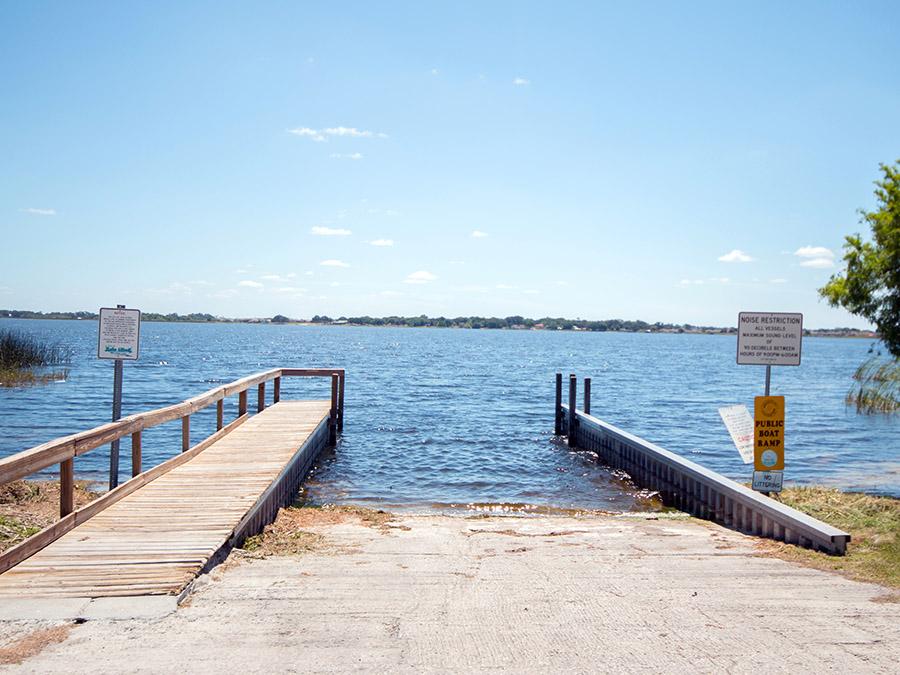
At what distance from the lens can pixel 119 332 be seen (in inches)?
369

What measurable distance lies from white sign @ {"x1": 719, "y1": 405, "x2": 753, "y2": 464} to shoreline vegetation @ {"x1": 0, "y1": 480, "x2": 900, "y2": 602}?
77cm

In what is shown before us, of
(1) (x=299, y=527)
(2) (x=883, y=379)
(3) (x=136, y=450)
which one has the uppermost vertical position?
(2) (x=883, y=379)

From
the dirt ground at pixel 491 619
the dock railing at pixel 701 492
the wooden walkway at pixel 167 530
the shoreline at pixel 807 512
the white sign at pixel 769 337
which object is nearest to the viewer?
the dirt ground at pixel 491 619

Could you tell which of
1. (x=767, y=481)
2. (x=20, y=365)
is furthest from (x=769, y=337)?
(x=20, y=365)

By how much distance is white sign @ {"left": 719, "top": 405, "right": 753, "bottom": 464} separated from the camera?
33.1ft

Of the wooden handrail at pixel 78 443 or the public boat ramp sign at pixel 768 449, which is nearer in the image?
the wooden handrail at pixel 78 443

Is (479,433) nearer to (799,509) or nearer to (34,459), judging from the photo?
(799,509)

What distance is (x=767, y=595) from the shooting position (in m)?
5.89

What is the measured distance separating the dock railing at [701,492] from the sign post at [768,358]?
14.5 inches

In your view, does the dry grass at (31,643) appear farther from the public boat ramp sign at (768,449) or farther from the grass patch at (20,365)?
the grass patch at (20,365)

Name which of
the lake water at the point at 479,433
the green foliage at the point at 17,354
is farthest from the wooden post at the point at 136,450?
the green foliage at the point at 17,354

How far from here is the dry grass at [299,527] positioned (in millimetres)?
7559

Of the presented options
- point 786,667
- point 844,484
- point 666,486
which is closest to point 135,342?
point 786,667

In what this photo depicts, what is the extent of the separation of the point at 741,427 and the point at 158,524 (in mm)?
7462
